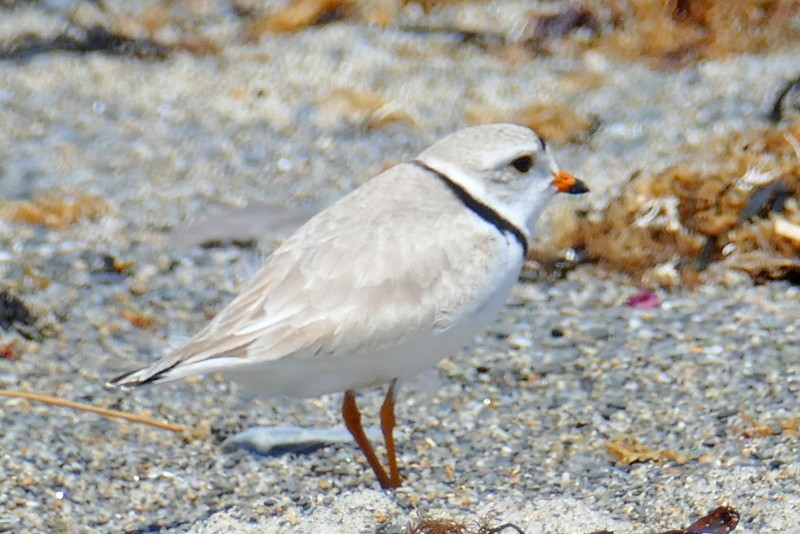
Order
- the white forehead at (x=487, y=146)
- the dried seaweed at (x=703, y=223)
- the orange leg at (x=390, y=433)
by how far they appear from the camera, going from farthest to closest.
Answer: the dried seaweed at (x=703, y=223), the white forehead at (x=487, y=146), the orange leg at (x=390, y=433)

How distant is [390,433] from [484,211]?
2.01 feet

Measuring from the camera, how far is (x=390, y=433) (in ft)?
10.9

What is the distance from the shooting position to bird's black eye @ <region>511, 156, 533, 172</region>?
3.49 metres

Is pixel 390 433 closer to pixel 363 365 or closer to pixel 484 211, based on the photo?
pixel 363 365

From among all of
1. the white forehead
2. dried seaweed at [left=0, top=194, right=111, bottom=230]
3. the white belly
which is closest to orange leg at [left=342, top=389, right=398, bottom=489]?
the white belly

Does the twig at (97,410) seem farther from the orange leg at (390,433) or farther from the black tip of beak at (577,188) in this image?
the black tip of beak at (577,188)

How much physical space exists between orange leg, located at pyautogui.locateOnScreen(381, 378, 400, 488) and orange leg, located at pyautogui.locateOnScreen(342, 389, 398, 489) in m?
0.02

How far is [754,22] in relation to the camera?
6281 millimetres

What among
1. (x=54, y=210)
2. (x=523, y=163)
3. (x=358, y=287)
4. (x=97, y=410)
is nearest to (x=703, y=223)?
(x=523, y=163)

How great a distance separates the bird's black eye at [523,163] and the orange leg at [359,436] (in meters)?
0.74

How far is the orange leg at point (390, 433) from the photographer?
10.9 ft

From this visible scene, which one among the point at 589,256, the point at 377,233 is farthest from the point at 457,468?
the point at 589,256

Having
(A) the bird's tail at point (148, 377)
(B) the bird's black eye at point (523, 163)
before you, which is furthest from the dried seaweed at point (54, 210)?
(B) the bird's black eye at point (523, 163)

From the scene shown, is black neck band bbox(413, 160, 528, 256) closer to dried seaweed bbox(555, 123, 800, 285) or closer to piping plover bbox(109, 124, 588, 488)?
piping plover bbox(109, 124, 588, 488)
